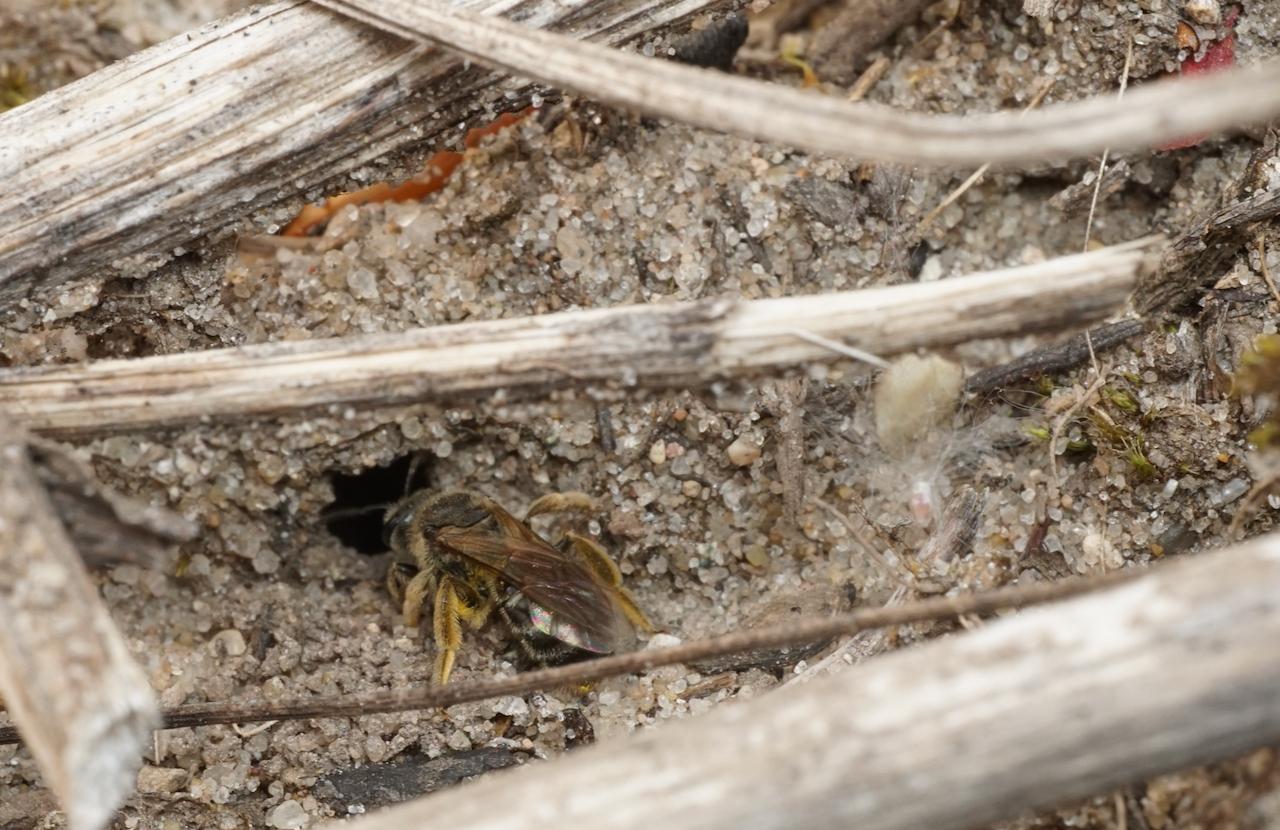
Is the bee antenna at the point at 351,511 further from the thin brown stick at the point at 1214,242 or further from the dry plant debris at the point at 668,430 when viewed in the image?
the thin brown stick at the point at 1214,242

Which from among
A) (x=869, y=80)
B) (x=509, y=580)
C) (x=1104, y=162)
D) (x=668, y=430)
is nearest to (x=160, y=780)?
(x=509, y=580)

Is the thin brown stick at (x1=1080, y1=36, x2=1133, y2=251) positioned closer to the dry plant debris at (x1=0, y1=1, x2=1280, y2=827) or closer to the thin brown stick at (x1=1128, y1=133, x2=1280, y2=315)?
the dry plant debris at (x1=0, y1=1, x2=1280, y2=827)

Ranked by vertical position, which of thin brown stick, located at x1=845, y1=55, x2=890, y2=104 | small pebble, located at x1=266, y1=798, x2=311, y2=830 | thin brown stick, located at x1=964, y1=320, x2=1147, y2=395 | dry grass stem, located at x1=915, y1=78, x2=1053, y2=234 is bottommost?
small pebble, located at x1=266, y1=798, x2=311, y2=830

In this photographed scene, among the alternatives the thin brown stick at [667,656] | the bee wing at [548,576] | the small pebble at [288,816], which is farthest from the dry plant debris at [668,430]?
the thin brown stick at [667,656]

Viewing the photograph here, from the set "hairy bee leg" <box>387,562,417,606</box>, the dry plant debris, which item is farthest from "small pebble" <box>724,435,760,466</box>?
"hairy bee leg" <box>387,562,417,606</box>

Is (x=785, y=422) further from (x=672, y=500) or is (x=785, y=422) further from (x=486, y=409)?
(x=486, y=409)
